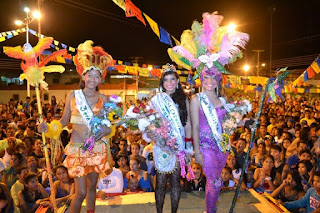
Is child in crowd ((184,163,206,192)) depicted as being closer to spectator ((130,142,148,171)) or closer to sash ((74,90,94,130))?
spectator ((130,142,148,171))

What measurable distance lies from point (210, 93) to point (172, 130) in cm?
67

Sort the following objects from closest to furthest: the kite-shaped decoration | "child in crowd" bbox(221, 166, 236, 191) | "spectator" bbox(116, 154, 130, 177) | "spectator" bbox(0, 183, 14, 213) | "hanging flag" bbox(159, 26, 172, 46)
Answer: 1. the kite-shaped decoration
2. "spectator" bbox(0, 183, 14, 213)
3. "child in crowd" bbox(221, 166, 236, 191)
4. "spectator" bbox(116, 154, 130, 177)
5. "hanging flag" bbox(159, 26, 172, 46)

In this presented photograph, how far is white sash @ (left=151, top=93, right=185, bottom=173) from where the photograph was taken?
3.19 metres

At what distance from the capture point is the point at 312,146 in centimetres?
789

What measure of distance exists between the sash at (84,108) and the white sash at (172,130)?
72 cm

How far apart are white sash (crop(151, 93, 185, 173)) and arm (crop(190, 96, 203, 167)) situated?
0.14 meters

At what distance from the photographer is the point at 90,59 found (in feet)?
10.8

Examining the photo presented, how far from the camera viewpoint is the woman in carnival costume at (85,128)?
3146 millimetres

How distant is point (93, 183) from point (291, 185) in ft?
12.1

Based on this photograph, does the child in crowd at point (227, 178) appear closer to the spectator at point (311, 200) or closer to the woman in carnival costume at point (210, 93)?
the spectator at point (311, 200)

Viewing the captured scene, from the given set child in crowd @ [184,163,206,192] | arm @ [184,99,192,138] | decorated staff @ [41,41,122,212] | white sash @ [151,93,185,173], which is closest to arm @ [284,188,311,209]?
child in crowd @ [184,163,206,192]

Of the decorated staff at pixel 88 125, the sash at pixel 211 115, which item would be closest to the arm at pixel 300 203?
the sash at pixel 211 115

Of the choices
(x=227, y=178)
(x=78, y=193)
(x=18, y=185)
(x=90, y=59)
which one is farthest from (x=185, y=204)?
(x=18, y=185)

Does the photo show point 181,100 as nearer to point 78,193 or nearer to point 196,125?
point 196,125
